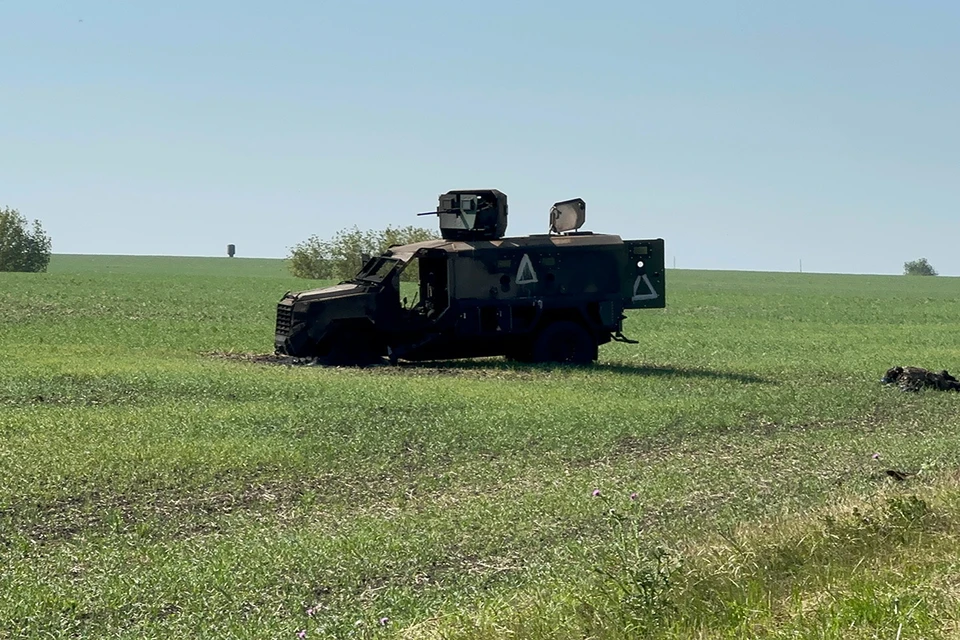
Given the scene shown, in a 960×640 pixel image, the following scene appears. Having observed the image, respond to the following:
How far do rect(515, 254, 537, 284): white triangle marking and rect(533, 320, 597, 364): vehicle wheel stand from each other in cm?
100

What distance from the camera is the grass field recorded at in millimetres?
8023

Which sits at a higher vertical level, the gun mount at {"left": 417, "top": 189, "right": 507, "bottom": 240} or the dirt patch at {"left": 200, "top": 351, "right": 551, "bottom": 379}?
the gun mount at {"left": 417, "top": 189, "right": 507, "bottom": 240}

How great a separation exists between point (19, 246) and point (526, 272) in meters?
70.5

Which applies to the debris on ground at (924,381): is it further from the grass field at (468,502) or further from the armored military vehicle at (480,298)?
the armored military vehicle at (480,298)

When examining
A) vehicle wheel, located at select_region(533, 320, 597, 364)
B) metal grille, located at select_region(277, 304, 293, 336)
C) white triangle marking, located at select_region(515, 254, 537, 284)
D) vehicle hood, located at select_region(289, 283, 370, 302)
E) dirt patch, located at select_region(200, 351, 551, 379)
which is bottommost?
dirt patch, located at select_region(200, 351, 551, 379)

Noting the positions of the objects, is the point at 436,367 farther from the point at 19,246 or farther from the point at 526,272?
the point at 19,246

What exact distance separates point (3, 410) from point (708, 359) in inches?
620

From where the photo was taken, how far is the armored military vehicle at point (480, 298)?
24.2m

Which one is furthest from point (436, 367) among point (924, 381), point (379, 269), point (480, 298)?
point (924, 381)

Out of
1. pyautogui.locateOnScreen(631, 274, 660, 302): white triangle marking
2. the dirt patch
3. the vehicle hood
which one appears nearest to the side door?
pyautogui.locateOnScreen(631, 274, 660, 302): white triangle marking

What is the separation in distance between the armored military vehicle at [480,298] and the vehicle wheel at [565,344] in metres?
0.02

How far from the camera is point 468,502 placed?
12.0m

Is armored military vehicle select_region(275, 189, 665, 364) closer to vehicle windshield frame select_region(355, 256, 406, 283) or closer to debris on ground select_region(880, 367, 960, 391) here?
vehicle windshield frame select_region(355, 256, 406, 283)

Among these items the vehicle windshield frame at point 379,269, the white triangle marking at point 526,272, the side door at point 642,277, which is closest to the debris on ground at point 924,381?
the side door at point 642,277
